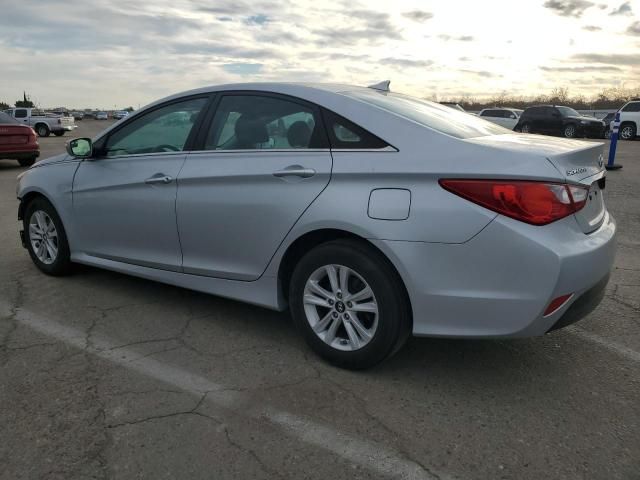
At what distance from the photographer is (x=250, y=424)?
8.64 feet

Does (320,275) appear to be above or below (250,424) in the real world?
above

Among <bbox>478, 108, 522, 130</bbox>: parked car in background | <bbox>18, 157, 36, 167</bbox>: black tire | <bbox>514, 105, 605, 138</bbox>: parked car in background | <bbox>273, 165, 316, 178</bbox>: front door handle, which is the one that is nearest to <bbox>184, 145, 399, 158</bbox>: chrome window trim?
<bbox>273, 165, 316, 178</bbox>: front door handle

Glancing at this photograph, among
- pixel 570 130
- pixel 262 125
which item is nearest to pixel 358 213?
pixel 262 125

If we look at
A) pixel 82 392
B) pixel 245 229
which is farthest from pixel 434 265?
pixel 82 392

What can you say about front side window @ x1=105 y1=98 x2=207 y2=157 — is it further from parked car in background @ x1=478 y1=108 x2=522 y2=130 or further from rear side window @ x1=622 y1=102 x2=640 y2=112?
rear side window @ x1=622 y1=102 x2=640 y2=112

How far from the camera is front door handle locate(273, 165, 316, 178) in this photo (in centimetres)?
311

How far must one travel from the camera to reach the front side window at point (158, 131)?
385 centimetres

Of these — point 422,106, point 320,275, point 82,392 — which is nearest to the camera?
point 82,392

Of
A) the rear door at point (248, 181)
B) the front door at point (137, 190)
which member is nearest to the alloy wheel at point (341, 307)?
the rear door at point (248, 181)

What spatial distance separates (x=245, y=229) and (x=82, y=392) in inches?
49.1

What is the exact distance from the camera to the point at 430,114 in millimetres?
3375

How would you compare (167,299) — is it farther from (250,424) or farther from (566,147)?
(566,147)

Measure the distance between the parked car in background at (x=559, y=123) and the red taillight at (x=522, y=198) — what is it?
23720 millimetres

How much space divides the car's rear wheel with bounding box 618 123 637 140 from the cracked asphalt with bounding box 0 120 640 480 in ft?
80.4
